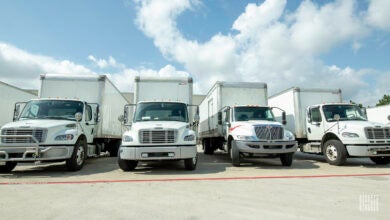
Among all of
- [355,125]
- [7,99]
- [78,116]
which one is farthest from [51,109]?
[355,125]

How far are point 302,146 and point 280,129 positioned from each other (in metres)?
4.21

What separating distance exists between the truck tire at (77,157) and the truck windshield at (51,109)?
104 cm

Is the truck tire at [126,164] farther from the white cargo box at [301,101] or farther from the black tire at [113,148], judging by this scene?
the white cargo box at [301,101]

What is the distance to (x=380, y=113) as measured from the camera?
54.6 feet

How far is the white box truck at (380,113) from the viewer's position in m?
16.2

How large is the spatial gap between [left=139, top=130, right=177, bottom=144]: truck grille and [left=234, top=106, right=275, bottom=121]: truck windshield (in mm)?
3404

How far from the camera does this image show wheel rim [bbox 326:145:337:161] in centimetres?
984

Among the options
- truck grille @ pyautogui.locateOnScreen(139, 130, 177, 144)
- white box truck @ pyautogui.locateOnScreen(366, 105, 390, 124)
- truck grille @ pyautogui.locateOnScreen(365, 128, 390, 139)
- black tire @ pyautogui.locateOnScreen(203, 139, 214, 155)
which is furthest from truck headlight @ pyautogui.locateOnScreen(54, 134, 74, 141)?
white box truck @ pyautogui.locateOnScreen(366, 105, 390, 124)

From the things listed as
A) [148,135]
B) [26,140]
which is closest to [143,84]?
[148,135]

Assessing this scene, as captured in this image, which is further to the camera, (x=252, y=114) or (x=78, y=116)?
(x=252, y=114)

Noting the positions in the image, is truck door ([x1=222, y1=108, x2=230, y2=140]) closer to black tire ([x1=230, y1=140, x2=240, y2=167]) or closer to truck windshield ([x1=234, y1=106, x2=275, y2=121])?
truck windshield ([x1=234, y1=106, x2=275, y2=121])

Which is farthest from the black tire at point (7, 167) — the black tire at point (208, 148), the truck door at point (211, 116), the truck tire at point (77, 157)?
the black tire at point (208, 148)

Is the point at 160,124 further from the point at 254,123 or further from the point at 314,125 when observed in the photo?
the point at 314,125

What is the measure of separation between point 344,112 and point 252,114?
407 centimetres
